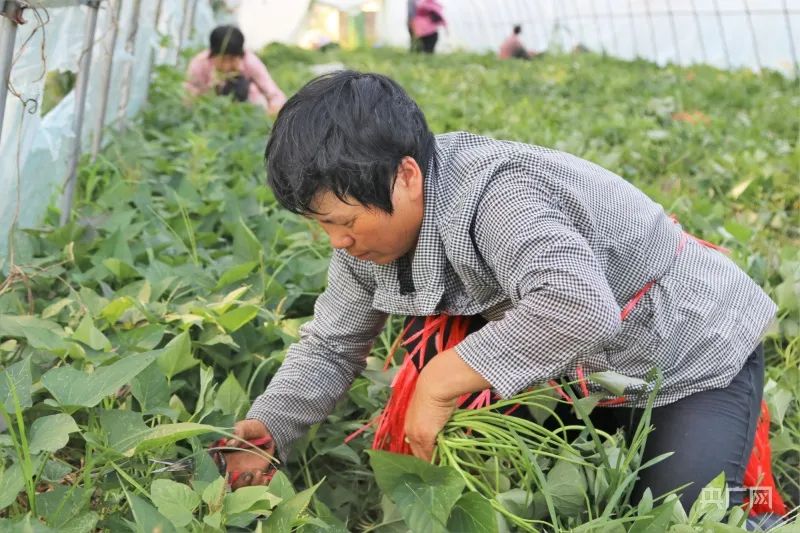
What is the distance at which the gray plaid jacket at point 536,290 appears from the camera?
119 centimetres

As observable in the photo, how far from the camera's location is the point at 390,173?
4.06ft

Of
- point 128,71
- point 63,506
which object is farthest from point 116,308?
point 128,71

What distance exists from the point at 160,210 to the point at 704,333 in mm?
1546

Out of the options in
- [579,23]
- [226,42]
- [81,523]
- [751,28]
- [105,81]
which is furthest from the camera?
[579,23]

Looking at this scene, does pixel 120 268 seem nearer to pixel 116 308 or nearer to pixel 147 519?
pixel 116 308

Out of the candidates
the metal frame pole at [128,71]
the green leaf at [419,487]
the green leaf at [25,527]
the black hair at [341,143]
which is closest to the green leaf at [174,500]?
the green leaf at [25,527]

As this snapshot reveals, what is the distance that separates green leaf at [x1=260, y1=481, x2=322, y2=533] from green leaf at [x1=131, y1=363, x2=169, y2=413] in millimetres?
242

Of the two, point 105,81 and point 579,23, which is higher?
point 105,81

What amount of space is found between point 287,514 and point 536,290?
0.39m

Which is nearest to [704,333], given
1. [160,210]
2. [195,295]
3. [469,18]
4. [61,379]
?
[61,379]

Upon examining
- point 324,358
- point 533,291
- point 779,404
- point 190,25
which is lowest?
point 190,25

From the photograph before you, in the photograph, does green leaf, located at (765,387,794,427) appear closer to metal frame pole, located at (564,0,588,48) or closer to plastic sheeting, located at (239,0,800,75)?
plastic sheeting, located at (239,0,800,75)

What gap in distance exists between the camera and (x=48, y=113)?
2.80 m

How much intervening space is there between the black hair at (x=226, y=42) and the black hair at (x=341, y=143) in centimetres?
368
